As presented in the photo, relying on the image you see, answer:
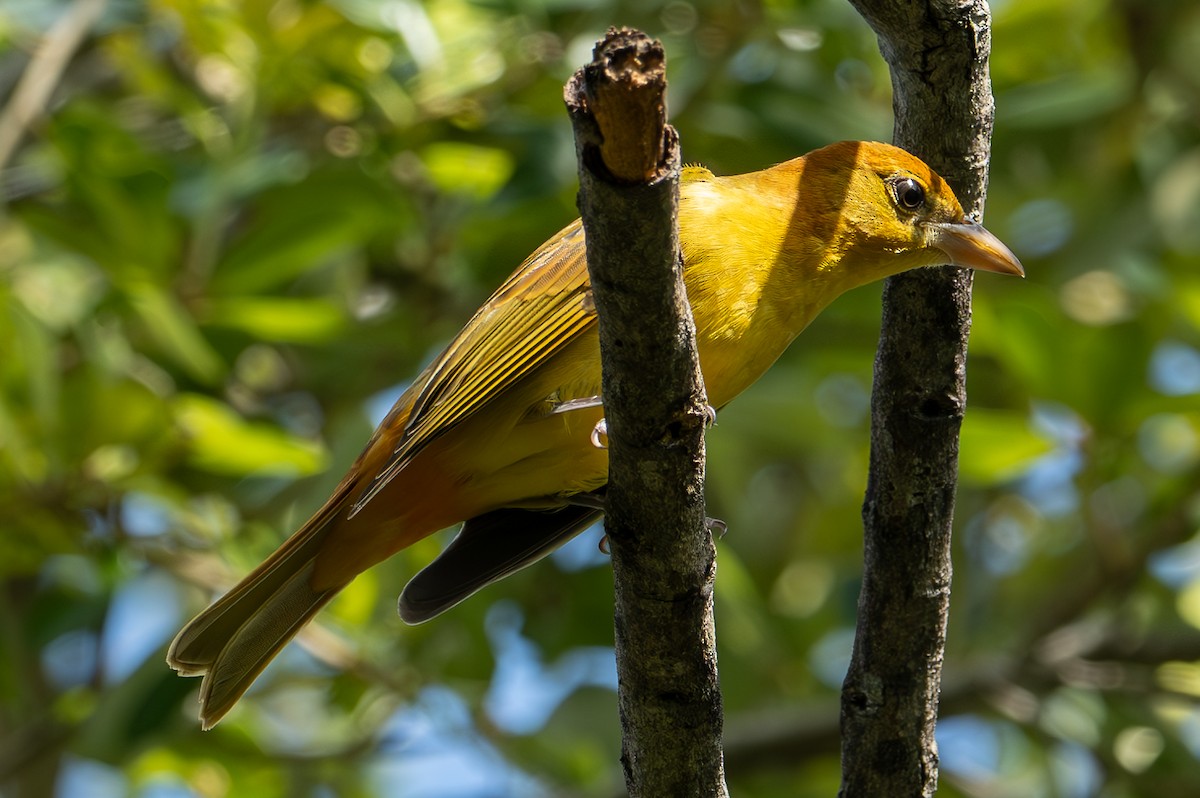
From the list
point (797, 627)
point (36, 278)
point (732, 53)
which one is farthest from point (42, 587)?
point (732, 53)

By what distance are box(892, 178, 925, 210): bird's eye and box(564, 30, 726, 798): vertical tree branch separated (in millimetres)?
1229

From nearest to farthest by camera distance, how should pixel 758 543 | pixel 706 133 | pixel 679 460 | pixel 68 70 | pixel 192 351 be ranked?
pixel 679 460, pixel 192 351, pixel 706 133, pixel 68 70, pixel 758 543

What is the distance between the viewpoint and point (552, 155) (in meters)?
4.18

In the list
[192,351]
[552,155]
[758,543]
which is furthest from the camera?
[758,543]

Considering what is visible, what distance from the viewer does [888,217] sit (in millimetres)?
3346

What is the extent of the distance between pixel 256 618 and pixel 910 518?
5.15 ft

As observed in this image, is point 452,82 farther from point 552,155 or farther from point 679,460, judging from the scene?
point 679,460

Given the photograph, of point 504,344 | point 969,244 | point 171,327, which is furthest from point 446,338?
point 969,244

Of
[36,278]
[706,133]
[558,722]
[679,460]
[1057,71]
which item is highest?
[1057,71]

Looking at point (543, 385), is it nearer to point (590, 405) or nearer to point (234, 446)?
point (590, 405)

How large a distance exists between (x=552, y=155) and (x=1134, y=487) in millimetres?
2529

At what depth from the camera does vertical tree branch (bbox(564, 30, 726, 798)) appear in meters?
1.88

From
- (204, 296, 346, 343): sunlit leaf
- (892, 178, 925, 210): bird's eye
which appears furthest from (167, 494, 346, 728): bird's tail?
(892, 178, 925, 210): bird's eye

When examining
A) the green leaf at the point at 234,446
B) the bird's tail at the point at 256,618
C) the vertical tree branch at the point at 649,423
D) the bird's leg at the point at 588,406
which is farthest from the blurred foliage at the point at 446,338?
the vertical tree branch at the point at 649,423
